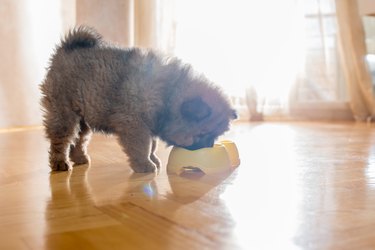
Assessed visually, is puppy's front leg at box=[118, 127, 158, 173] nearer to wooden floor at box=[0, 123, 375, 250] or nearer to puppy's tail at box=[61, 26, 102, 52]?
wooden floor at box=[0, 123, 375, 250]

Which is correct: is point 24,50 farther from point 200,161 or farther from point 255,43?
point 200,161

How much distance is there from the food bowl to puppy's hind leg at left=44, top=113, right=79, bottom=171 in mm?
346

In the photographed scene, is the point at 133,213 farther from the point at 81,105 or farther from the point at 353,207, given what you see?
the point at 81,105

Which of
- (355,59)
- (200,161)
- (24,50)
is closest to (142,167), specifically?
(200,161)

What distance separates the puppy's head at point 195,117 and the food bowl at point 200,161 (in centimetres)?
2

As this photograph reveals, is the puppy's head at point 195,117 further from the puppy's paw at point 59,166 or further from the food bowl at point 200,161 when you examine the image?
the puppy's paw at point 59,166

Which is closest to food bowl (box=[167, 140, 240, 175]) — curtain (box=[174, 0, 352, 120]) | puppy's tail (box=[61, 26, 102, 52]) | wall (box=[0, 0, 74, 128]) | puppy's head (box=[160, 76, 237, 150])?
puppy's head (box=[160, 76, 237, 150])

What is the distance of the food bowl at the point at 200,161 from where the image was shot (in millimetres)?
1538

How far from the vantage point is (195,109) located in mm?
1531

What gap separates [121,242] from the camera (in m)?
0.80

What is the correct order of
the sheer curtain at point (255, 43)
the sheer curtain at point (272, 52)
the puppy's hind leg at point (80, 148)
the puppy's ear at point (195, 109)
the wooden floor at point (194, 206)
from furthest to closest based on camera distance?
the sheer curtain at point (272, 52) < the sheer curtain at point (255, 43) < the puppy's hind leg at point (80, 148) < the puppy's ear at point (195, 109) < the wooden floor at point (194, 206)

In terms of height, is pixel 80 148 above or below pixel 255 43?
below

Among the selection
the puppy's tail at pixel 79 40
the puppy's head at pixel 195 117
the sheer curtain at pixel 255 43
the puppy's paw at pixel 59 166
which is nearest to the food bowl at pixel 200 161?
the puppy's head at pixel 195 117

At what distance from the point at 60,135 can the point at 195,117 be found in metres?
0.45
